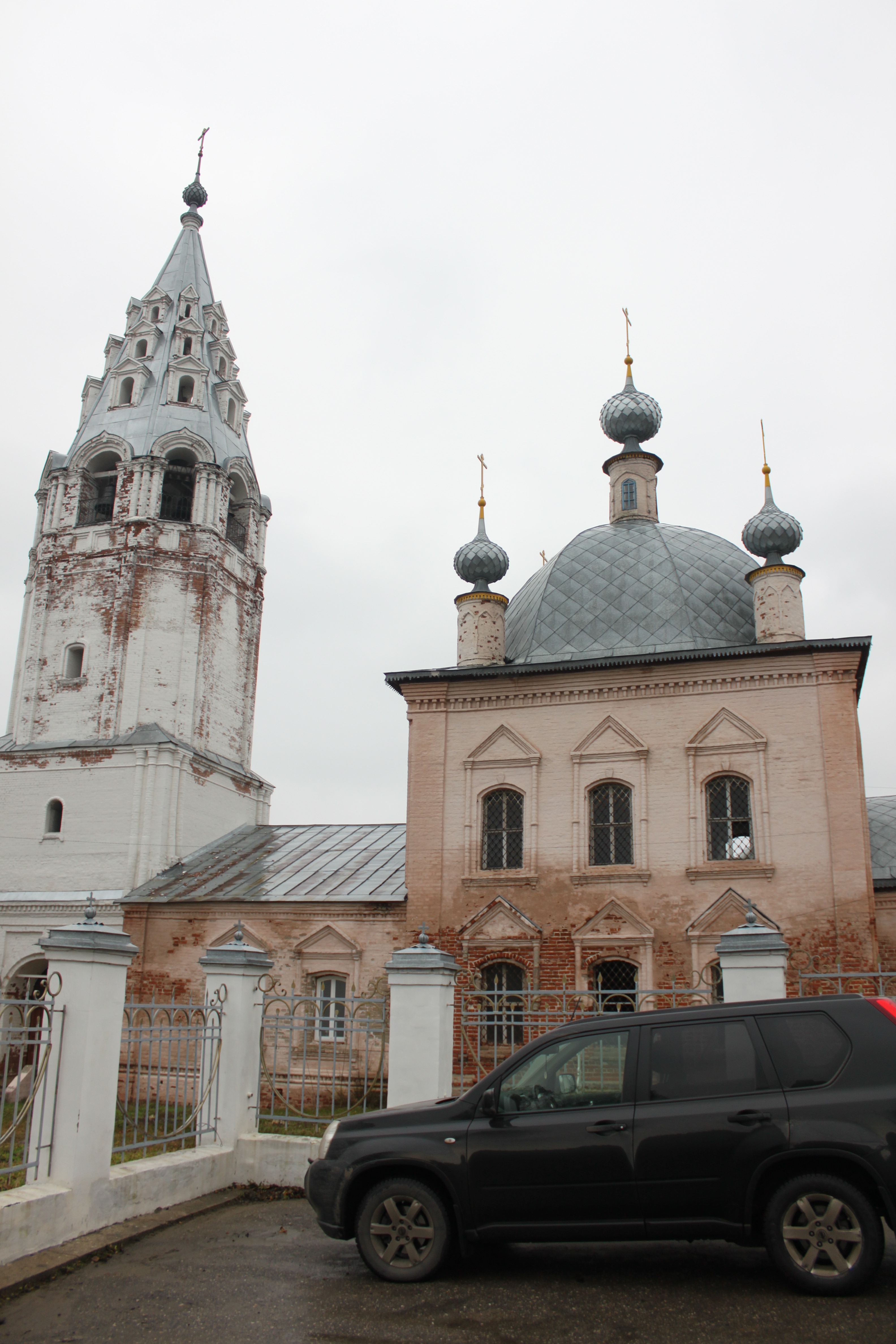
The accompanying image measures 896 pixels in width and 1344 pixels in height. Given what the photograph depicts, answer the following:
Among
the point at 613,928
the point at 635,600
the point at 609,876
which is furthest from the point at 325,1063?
the point at 635,600

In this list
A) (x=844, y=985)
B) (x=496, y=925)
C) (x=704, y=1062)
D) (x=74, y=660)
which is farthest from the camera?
(x=74, y=660)

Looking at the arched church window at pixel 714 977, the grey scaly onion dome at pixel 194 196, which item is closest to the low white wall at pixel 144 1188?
the arched church window at pixel 714 977

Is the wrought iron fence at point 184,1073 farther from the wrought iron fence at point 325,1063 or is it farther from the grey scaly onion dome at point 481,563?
the grey scaly onion dome at point 481,563

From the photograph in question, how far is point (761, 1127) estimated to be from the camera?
5180mm

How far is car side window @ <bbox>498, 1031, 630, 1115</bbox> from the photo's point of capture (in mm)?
5613

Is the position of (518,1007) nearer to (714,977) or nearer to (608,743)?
A: (714,977)

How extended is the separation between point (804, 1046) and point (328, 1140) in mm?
2831

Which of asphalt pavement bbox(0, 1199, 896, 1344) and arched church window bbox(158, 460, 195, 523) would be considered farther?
arched church window bbox(158, 460, 195, 523)

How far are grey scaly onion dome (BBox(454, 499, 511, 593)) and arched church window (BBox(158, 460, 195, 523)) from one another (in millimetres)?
8040

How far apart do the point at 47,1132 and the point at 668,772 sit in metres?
10.7

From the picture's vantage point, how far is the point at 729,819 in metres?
15.0

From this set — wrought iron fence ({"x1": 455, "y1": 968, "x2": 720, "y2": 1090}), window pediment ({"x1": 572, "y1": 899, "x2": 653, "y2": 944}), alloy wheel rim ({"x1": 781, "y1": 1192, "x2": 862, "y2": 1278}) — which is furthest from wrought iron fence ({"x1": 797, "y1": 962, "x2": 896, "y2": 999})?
alloy wheel rim ({"x1": 781, "y1": 1192, "x2": 862, "y2": 1278})

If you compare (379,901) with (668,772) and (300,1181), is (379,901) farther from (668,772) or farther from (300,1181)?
(300,1181)

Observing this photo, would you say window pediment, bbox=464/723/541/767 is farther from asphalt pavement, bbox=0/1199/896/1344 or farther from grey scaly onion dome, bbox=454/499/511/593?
asphalt pavement, bbox=0/1199/896/1344
